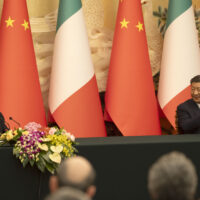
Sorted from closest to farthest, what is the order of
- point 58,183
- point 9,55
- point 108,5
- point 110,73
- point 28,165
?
point 58,183 → point 28,165 → point 9,55 → point 110,73 → point 108,5

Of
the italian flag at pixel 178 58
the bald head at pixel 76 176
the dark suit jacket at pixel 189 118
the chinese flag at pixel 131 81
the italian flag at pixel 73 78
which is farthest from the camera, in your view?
the italian flag at pixel 178 58

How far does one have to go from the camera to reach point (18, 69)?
5441 millimetres

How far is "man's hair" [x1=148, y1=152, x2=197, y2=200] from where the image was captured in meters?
1.41

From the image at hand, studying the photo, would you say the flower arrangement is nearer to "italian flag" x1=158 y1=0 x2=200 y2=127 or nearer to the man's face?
the man's face

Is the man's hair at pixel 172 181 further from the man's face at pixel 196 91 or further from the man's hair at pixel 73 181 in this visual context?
the man's face at pixel 196 91

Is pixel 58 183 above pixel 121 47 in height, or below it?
above

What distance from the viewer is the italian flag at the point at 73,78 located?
5562 millimetres

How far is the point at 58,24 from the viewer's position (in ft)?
18.6

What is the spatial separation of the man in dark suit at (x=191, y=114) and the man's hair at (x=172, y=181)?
2.81m

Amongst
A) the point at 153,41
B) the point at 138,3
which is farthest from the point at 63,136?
the point at 153,41

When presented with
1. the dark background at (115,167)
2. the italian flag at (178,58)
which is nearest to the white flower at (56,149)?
the dark background at (115,167)

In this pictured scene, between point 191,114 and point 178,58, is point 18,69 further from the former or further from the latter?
point 191,114

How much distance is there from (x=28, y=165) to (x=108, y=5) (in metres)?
3.13

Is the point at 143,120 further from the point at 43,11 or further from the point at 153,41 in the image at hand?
the point at 43,11
